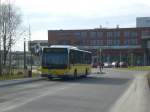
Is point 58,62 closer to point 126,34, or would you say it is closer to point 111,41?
point 111,41

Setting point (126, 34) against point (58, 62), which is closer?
point (58, 62)

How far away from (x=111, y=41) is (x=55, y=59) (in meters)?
119

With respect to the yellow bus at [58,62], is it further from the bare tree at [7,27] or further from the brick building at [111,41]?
the brick building at [111,41]

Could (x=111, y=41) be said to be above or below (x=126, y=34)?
below

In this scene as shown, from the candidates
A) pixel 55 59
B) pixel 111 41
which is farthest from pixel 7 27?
pixel 111 41

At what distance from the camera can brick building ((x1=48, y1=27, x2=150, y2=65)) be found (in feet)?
491

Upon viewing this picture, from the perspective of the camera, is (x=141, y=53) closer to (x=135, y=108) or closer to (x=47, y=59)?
(x=47, y=59)

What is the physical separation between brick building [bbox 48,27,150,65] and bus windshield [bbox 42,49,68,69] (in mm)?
102329

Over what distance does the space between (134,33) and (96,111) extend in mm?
142256

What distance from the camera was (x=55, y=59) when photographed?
4191 centimetres

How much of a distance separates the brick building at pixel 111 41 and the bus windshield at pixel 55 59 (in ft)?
336

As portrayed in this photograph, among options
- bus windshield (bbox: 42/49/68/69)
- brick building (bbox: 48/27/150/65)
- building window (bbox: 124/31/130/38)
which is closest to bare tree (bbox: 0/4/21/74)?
bus windshield (bbox: 42/49/68/69)

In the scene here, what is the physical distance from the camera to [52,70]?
4125 cm

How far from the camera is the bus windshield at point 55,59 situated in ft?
136
